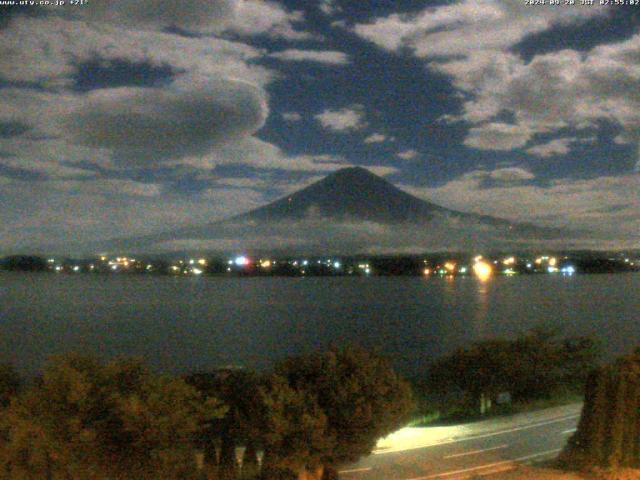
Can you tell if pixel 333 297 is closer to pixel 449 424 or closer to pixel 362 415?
pixel 449 424

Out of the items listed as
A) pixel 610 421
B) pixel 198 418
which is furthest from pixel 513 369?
pixel 198 418

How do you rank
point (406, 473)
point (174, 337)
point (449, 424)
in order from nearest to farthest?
point (406, 473), point (449, 424), point (174, 337)

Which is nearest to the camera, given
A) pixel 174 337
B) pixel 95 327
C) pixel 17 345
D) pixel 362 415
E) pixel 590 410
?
pixel 362 415

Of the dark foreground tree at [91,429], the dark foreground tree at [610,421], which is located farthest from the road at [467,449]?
the dark foreground tree at [91,429]

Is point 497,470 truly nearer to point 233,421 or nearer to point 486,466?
point 486,466

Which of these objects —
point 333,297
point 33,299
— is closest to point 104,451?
point 333,297

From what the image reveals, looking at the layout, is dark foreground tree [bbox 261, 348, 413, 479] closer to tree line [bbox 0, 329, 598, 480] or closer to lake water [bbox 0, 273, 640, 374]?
tree line [bbox 0, 329, 598, 480]

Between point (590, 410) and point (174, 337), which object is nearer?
point (590, 410)
